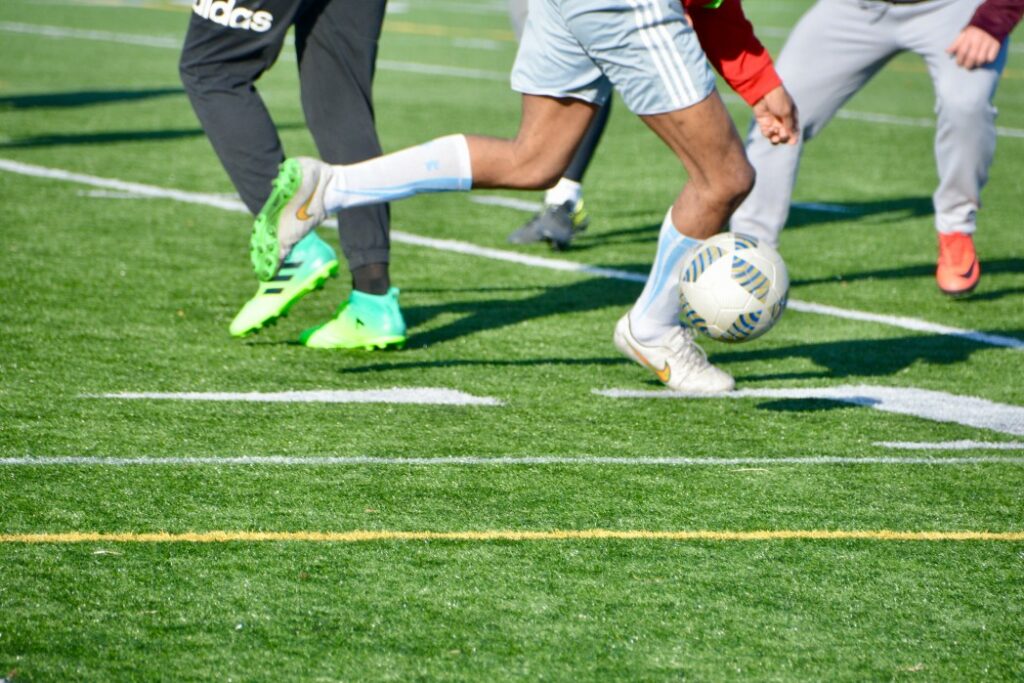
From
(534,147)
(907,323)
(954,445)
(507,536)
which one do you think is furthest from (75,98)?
(507,536)

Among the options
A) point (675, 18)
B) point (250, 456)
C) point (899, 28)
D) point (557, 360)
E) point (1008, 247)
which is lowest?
point (1008, 247)

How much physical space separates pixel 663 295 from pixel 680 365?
0.23m

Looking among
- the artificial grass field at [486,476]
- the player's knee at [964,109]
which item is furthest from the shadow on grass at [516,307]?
the player's knee at [964,109]

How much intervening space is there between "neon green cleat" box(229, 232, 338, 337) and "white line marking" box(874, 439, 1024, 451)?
1.87 meters

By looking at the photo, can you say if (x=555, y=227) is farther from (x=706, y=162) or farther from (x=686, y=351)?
(x=706, y=162)

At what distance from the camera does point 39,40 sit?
19.0 metres

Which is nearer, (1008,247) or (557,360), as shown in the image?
(557,360)

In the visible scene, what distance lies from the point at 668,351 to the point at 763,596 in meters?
1.78

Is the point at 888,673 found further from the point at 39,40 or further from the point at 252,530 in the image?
the point at 39,40

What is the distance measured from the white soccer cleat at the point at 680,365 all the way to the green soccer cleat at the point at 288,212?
3.43ft

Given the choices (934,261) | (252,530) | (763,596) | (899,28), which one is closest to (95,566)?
(252,530)

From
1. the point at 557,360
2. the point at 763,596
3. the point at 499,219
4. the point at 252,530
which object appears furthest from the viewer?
the point at 499,219

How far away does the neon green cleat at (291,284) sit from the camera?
5305 millimetres

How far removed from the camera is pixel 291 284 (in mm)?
5305
